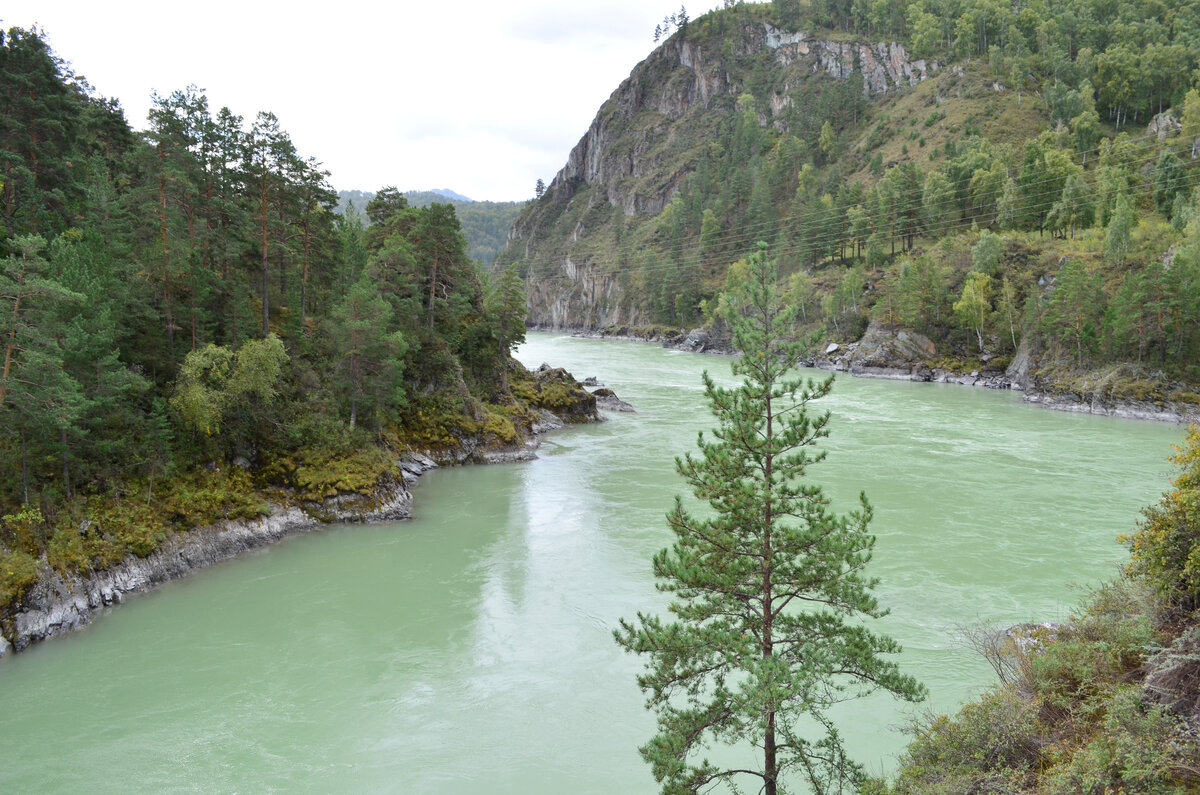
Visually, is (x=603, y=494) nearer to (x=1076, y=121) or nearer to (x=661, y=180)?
(x=1076, y=121)

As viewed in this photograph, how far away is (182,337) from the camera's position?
25.9 m

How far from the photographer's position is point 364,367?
101ft

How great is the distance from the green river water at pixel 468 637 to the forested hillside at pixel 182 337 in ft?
9.95

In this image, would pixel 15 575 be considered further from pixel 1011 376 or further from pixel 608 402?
pixel 1011 376

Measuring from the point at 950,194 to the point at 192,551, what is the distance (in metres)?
99.5

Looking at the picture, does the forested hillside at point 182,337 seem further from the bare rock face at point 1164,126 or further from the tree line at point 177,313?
the bare rock face at point 1164,126

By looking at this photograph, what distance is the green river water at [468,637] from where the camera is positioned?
13594 millimetres

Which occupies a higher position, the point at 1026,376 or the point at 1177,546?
the point at 1026,376

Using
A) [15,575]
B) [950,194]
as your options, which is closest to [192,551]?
[15,575]

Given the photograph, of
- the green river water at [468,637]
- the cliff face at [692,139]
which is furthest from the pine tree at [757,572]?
the cliff face at [692,139]

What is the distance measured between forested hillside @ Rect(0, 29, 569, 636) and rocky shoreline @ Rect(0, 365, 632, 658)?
0.39m

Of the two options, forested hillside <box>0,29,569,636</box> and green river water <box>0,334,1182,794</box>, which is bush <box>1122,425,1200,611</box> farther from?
forested hillside <box>0,29,569,636</box>

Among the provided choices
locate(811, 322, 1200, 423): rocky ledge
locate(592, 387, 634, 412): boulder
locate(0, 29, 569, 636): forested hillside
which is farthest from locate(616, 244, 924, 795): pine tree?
locate(592, 387, 634, 412): boulder

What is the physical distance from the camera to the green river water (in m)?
13.6
